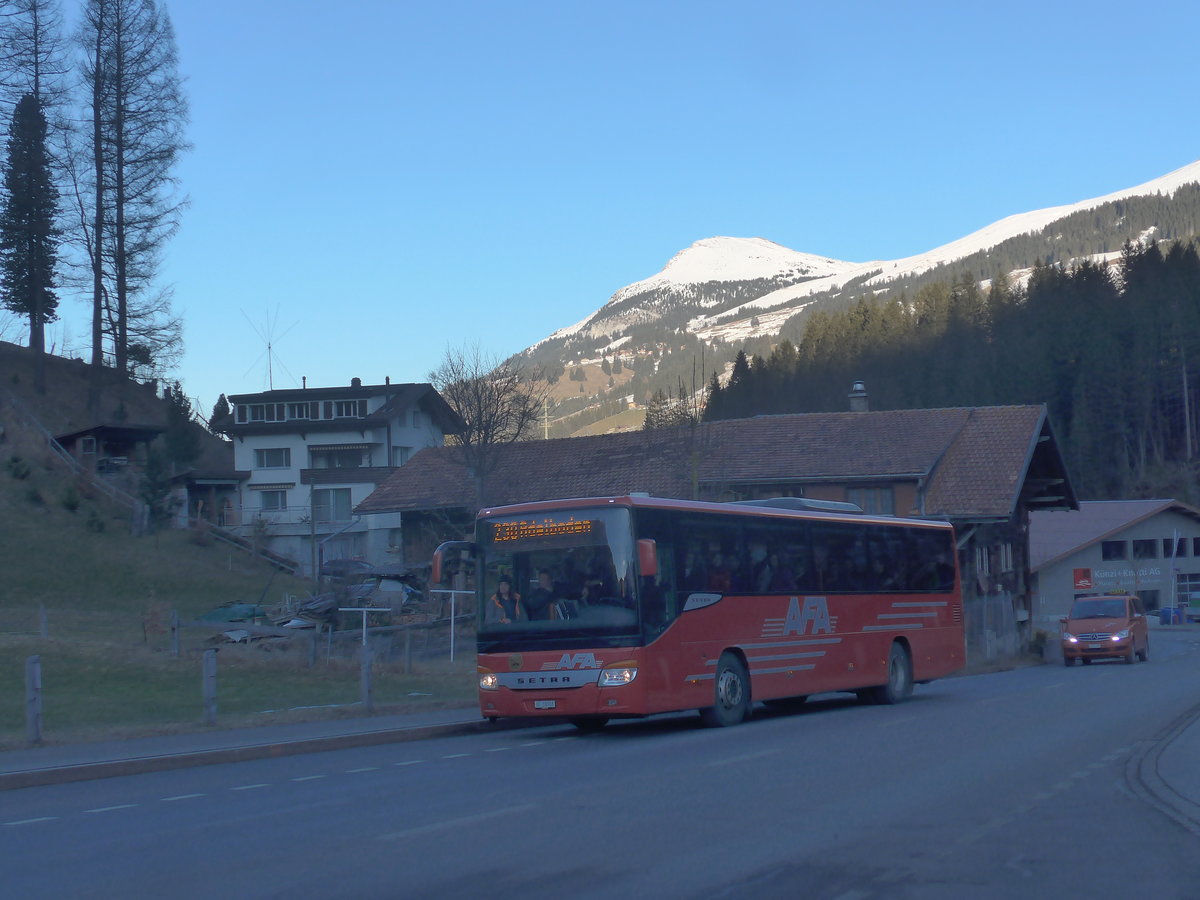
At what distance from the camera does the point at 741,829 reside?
9.29 m

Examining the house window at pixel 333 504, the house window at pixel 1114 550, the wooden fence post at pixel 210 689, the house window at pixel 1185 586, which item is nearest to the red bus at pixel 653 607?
the wooden fence post at pixel 210 689

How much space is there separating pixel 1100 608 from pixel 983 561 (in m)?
8.30

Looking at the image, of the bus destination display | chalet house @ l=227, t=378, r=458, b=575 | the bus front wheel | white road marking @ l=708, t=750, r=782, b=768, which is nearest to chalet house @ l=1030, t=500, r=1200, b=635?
chalet house @ l=227, t=378, r=458, b=575

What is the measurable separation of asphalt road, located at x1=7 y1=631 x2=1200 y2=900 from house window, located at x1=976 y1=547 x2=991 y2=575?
94.2 feet

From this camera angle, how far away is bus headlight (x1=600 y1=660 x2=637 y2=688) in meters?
16.2

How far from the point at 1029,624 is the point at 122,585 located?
110 ft

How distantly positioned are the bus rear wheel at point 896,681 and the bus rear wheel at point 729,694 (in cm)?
445

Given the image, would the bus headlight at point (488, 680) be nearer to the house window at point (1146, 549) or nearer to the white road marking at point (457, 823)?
the white road marking at point (457, 823)

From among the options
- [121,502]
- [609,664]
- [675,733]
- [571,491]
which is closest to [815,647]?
[675,733]

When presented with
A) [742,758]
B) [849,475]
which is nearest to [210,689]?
[742,758]

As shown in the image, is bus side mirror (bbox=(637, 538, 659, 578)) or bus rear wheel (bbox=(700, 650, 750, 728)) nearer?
bus side mirror (bbox=(637, 538, 659, 578))

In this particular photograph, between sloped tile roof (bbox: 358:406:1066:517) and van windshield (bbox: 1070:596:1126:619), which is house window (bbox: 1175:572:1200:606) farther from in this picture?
van windshield (bbox: 1070:596:1126:619)

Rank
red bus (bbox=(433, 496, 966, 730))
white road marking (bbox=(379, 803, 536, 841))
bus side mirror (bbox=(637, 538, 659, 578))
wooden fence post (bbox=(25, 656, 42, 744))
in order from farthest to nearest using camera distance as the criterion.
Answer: red bus (bbox=(433, 496, 966, 730))
bus side mirror (bbox=(637, 538, 659, 578))
wooden fence post (bbox=(25, 656, 42, 744))
white road marking (bbox=(379, 803, 536, 841))

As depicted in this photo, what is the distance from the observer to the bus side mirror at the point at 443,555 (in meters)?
16.7
